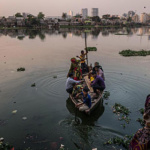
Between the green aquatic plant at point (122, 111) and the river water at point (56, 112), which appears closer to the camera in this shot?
the river water at point (56, 112)

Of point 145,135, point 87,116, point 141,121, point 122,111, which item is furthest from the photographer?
point 122,111

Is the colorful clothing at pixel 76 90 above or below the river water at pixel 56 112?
above

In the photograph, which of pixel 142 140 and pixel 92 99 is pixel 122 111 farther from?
pixel 142 140

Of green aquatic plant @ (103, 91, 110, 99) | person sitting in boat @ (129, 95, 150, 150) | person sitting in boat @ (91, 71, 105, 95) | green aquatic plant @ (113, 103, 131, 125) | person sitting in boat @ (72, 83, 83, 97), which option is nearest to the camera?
person sitting in boat @ (129, 95, 150, 150)

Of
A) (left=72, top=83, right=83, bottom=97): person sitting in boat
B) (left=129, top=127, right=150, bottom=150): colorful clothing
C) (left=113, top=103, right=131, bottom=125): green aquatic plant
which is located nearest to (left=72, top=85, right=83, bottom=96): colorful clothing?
(left=72, top=83, right=83, bottom=97): person sitting in boat

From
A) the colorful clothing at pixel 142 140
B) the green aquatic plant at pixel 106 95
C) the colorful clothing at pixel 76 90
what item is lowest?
the green aquatic plant at pixel 106 95

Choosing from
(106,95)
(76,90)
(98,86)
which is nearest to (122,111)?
(98,86)

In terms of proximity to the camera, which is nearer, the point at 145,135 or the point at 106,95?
the point at 145,135

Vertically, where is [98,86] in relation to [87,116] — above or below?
above

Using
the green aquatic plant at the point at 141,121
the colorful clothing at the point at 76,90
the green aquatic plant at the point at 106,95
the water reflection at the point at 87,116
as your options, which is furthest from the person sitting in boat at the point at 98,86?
the green aquatic plant at the point at 141,121

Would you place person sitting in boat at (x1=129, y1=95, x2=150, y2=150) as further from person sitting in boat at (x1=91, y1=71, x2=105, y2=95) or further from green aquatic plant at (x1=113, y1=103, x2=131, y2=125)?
person sitting in boat at (x1=91, y1=71, x2=105, y2=95)

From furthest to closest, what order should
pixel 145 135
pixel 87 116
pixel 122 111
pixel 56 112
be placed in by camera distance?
pixel 56 112 → pixel 122 111 → pixel 87 116 → pixel 145 135

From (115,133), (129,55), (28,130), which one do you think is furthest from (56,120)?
(129,55)

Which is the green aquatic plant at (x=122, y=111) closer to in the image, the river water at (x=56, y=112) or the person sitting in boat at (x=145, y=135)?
the river water at (x=56, y=112)
